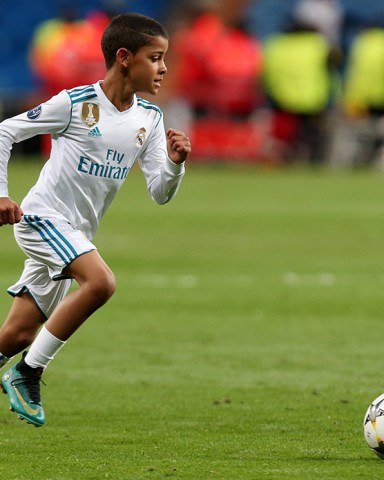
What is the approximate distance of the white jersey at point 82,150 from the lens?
7.48m

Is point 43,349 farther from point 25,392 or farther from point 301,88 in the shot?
point 301,88

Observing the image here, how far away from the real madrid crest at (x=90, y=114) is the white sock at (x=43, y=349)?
1.12 metres

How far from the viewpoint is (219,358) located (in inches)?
397

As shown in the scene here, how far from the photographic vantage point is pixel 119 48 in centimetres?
763

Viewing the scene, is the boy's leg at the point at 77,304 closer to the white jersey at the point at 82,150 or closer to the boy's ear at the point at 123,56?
the white jersey at the point at 82,150

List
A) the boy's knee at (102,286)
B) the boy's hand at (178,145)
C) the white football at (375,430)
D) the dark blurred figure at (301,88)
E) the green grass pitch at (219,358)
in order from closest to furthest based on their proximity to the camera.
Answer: the white football at (375,430) < the green grass pitch at (219,358) < the boy's knee at (102,286) < the boy's hand at (178,145) < the dark blurred figure at (301,88)

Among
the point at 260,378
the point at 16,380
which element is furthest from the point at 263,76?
the point at 16,380

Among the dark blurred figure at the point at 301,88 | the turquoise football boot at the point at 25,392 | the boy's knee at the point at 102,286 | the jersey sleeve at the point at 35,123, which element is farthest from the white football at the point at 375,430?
the dark blurred figure at the point at 301,88

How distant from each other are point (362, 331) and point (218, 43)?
2010 cm

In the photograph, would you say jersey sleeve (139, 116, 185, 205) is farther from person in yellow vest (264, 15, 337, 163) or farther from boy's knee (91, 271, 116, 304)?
person in yellow vest (264, 15, 337, 163)

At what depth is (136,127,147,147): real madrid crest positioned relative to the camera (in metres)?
7.69

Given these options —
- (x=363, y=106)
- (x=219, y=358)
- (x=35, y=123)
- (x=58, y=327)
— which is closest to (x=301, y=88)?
(x=363, y=106)

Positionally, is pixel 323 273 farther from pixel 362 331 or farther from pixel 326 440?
pixel 326 440

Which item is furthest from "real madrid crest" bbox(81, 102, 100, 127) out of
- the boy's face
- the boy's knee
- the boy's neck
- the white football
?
the white football
